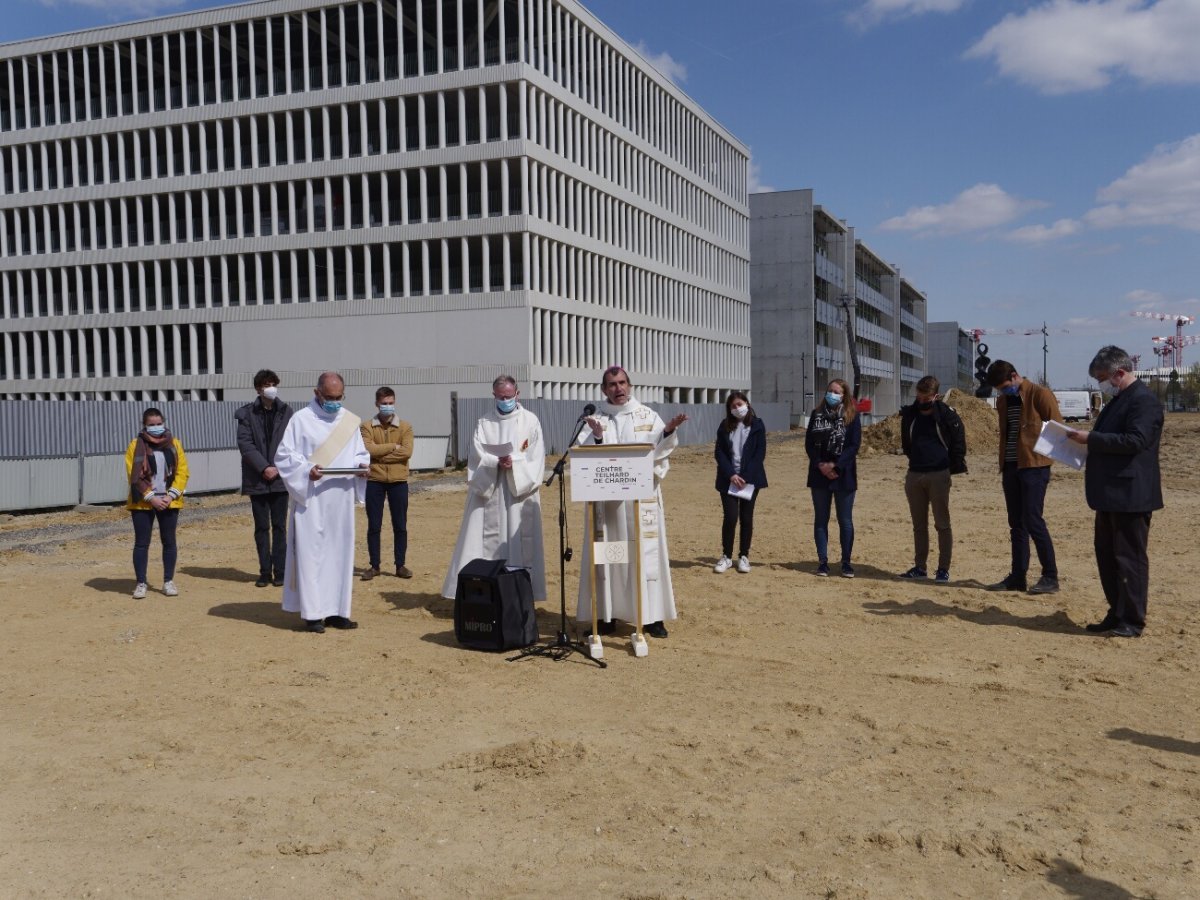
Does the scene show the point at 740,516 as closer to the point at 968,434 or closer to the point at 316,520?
the point at 316,520

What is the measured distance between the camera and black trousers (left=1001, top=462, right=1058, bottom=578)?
10.1 meters

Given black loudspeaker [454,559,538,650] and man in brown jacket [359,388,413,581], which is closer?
black loudspeaker [454,559,538,650]

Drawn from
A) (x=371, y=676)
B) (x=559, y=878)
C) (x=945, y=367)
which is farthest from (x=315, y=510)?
(x=945, y=367)

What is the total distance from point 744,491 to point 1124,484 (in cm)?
406

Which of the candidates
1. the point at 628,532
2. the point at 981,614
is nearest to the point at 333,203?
the point at 628,532

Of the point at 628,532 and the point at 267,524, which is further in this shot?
the point at 267,524

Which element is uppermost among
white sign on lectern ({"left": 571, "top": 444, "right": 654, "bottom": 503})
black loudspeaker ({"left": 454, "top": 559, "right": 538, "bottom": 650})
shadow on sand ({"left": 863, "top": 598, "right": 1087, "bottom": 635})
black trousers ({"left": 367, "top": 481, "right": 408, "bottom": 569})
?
white sign on lectern ({"left": 571, "top": 444, "right": 654, "bottom": 503})

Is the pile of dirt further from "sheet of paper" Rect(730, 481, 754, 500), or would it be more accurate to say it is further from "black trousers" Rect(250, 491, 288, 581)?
"black trousers" Rect(250, 491, 288, 581)

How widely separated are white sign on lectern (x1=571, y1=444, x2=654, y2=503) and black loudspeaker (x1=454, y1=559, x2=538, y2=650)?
1.04 m

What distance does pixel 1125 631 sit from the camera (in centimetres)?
848

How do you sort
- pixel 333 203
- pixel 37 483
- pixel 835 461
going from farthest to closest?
pixel 333 203
pixel 37 483
pixel 835 461

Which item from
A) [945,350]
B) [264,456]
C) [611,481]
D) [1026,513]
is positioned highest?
[945,350]

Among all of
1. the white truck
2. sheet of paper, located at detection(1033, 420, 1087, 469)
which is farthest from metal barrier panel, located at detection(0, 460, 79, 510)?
the white truck

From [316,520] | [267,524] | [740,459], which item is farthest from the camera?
[740,459]
